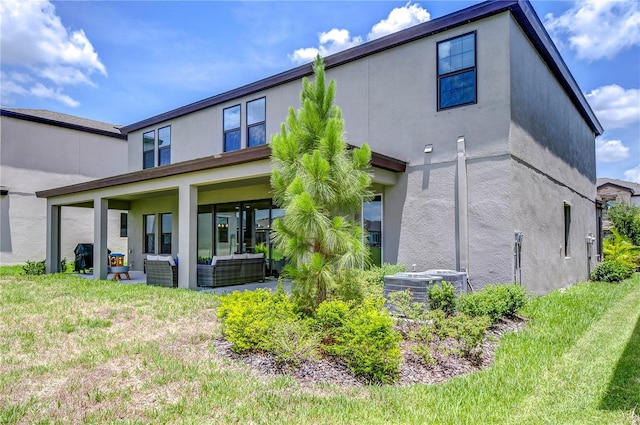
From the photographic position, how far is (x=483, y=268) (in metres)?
8.20

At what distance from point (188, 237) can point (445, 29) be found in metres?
7.79

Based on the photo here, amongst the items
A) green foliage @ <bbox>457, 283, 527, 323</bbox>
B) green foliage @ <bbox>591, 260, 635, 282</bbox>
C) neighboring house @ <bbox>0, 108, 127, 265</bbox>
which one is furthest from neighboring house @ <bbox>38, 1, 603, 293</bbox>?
neighboring house @ <bbox>0, 108, 127, 265</bbox>

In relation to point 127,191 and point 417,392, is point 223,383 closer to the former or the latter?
point 417,392

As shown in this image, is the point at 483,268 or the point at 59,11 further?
the point at 59,11

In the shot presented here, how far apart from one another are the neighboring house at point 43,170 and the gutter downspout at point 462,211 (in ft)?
58.1

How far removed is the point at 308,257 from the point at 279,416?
258 cm

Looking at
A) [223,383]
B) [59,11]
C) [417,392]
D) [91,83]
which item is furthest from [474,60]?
[91,83]

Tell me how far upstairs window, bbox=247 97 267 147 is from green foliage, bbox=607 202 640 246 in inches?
775

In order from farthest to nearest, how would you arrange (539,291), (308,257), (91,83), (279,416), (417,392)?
(91,83) → (539,291) → (308,257) → (417,392) → (279,416)

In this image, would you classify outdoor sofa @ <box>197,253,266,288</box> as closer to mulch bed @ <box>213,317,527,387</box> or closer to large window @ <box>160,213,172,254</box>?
mulch bed @ <box>213,317,527,387</box>

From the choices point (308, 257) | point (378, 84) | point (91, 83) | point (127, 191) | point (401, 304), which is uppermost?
point (91, 83)

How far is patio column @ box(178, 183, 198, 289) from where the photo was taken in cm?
1009

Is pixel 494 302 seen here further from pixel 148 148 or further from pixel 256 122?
pixel 148 148

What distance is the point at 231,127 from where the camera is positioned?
13.4 m
